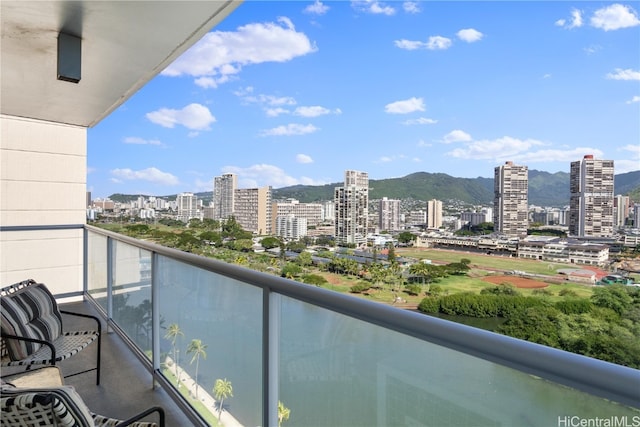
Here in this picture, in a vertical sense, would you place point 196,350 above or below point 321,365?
below

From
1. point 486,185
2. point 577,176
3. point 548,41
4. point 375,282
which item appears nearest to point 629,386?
point 375,282

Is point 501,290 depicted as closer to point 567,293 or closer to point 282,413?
point 567,293

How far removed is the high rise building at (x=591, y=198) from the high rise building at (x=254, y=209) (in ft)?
27.8

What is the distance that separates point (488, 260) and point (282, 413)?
705cm

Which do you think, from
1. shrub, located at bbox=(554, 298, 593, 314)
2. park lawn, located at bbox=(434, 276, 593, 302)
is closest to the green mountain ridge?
park lawn, located at bbox=(434, 276, 593, 302)

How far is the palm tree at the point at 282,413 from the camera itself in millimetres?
1594

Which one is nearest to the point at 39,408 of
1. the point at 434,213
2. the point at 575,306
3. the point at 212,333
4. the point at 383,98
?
the point at 212,333

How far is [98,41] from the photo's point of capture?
300 cm

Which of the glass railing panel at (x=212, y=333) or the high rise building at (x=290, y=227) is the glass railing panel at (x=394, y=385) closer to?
the glass railing panel at (x=212, y=333)

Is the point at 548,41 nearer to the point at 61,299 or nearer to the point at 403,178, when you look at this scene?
the point at 403,178

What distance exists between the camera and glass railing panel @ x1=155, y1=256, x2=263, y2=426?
71.8 inches

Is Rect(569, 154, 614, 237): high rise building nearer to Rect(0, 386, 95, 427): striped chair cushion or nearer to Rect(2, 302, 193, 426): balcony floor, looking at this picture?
Rect(2, 302, 193, 426): balcony floor

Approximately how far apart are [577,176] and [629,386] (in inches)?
326

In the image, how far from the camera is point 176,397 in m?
2.49
